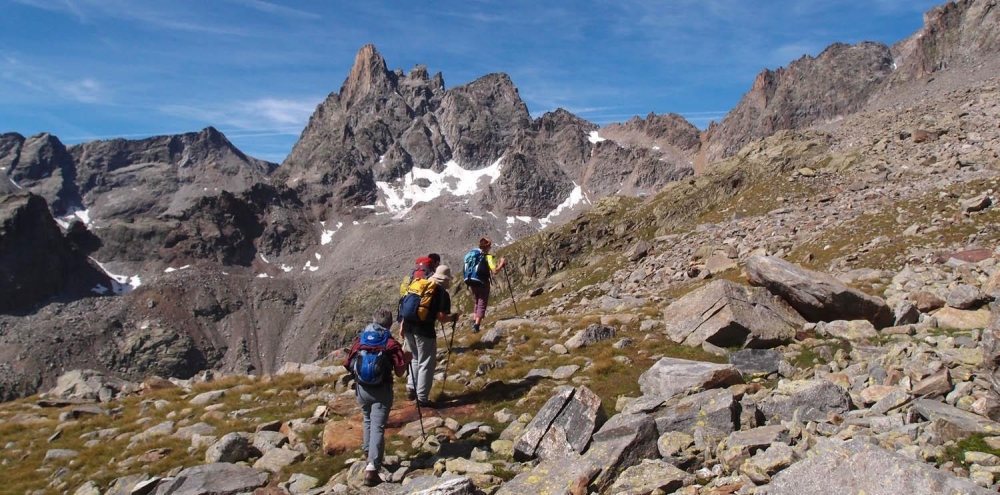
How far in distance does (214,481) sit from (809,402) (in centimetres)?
1125

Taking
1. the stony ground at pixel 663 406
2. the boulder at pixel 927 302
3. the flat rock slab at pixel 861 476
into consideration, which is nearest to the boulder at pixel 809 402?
the stony ground at pixel 663 406

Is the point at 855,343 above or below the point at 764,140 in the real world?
below

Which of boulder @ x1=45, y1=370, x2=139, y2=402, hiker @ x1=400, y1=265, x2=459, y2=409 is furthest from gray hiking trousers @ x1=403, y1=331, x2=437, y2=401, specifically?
boulder @ x1=45, y1=370, x2=139, y2=402

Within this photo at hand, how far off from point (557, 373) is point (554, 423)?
17.2ft

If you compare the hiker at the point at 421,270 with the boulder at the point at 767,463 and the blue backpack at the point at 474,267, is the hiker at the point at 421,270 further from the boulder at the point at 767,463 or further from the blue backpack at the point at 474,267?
the boulder at the point at 767,463

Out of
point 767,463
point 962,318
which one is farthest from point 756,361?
point 767,463

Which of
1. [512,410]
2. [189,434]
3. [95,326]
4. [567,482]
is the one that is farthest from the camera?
[95,326]

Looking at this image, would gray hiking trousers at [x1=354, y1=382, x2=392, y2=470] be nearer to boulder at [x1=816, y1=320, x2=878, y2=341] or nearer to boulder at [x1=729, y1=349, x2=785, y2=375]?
boulder at [x1=729, y1=349, x2=785, y2=375]

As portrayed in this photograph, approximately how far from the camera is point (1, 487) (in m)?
13.2

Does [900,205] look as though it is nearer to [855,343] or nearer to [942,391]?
[855,343]

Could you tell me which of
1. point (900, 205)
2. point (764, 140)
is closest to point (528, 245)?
point (764, 140)

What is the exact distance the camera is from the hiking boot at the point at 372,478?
31.2ft

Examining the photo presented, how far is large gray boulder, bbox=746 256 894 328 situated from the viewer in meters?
14.7

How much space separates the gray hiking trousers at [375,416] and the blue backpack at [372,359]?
21 centimetres
